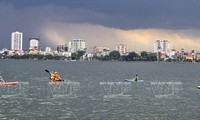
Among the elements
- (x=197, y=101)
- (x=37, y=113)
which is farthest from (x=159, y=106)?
(x=37, y=113)

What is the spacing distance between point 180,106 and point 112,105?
22.4 ft

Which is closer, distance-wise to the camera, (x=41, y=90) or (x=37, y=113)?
(x=37, y=113)

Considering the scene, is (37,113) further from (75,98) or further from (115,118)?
(75,98)

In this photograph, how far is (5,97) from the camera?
45000 mm

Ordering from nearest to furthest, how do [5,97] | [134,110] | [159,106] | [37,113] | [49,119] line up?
[49,119], [37,113], [134,110], [159,106], [5,97]

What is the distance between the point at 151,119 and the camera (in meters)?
34.2

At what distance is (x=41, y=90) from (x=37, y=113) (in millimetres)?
18608

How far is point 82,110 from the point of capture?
3756 cm

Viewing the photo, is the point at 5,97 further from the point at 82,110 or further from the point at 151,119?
the point at 151,119

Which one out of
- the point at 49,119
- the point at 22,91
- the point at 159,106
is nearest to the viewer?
the point at 49,119

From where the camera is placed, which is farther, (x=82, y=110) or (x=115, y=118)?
(x=82, y=110)

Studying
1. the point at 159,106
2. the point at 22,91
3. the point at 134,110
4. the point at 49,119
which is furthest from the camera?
the point at 22,91

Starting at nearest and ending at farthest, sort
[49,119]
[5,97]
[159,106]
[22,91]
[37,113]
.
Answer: [49,119], [37,113], [159,106], [5,97], [22,91]

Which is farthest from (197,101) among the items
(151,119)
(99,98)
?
(151,119)
